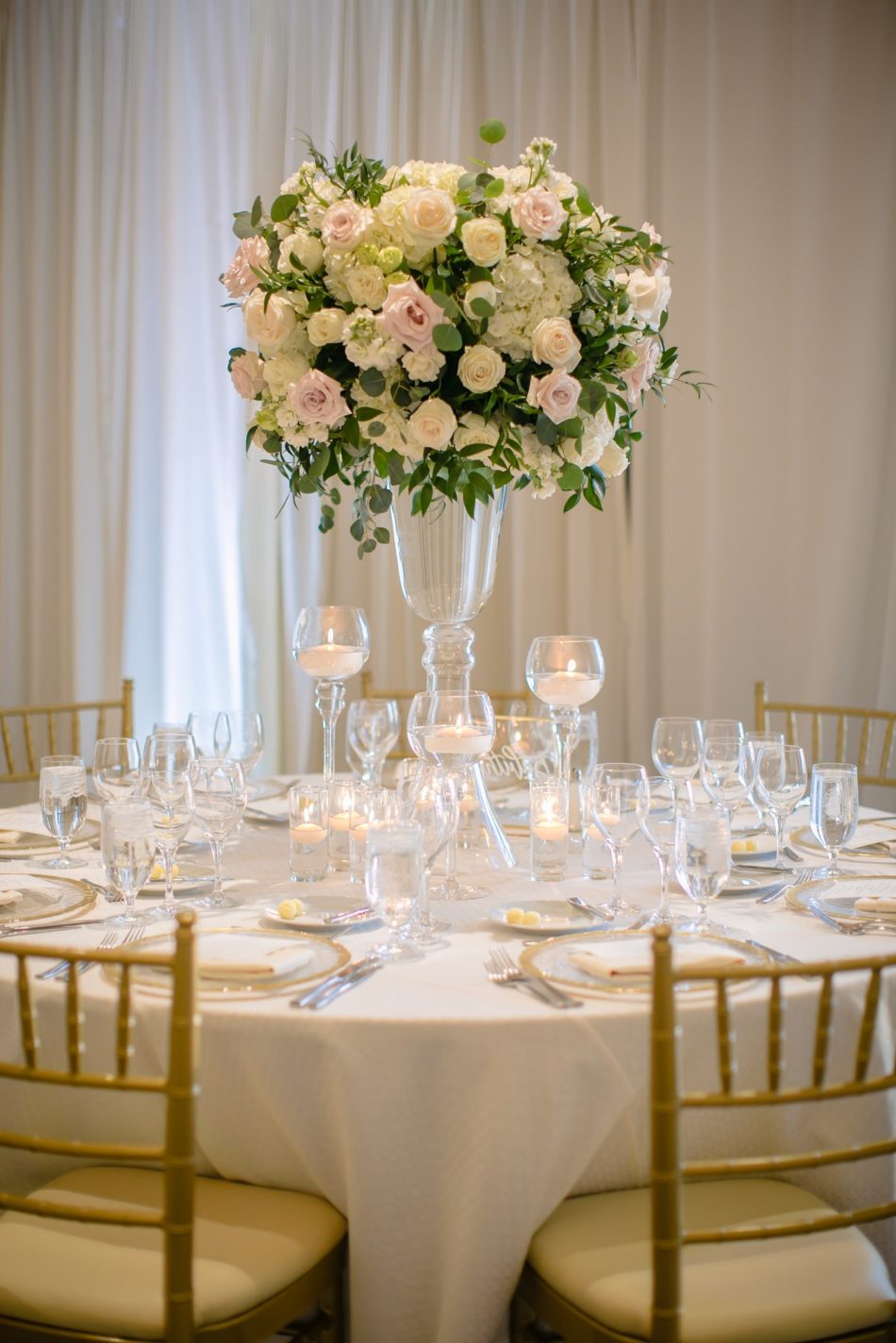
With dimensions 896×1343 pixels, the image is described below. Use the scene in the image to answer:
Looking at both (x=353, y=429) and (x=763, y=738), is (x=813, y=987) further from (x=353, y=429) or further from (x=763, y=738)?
(x=353, y=429)

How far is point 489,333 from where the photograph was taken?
198 centimetres

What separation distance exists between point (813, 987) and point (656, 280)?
1.17 meters

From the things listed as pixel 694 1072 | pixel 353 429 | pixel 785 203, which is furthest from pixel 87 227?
pixel 694 1072

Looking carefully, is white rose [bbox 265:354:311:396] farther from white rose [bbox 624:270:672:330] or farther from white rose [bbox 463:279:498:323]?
white rose [bbox 624:270:672:330]

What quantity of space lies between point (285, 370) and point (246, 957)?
99cm

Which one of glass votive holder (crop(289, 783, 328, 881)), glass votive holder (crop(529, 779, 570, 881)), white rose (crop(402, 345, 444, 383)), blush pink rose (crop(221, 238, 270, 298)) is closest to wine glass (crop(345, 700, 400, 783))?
glass votive holder (crop(289, 783, 328, 881))

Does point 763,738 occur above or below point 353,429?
below

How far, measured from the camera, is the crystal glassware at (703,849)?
63.3 inches

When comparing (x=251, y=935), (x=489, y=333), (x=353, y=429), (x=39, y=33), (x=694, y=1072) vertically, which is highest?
(x=39, y=33)

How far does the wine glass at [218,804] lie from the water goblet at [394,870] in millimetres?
339

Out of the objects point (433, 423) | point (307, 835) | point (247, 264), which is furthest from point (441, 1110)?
point (247, 264)

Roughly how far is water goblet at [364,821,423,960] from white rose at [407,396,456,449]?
67cm

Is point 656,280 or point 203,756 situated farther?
point 203,756

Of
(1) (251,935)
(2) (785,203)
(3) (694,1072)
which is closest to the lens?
(3) (694,1072)
